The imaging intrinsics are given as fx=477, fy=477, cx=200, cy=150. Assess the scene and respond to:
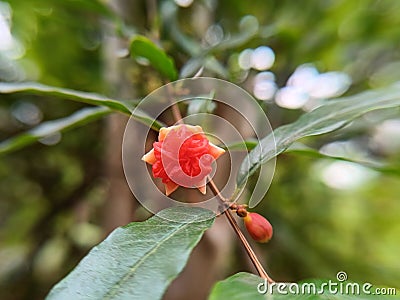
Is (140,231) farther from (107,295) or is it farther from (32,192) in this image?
(32,192)

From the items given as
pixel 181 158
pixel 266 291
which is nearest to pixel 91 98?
pixel 181 158

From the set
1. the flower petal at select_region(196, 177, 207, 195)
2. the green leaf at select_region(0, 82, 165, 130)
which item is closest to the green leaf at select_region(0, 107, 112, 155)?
the green leaf at select_region(0, 82, 165, 130)

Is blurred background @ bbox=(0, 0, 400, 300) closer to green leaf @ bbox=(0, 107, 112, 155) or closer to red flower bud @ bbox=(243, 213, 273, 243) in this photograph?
green leaf @ bbox=(0, 107, 112, 155)

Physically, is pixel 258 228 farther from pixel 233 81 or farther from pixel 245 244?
pixel 233 81

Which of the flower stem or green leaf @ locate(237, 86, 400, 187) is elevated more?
green leaf @ locate(237, 86, 400, 187)

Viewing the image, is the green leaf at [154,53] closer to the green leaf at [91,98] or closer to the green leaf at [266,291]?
the green leaf at [91,98]

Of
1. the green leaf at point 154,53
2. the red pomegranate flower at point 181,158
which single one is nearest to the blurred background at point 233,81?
the green leaf at point 154,53
